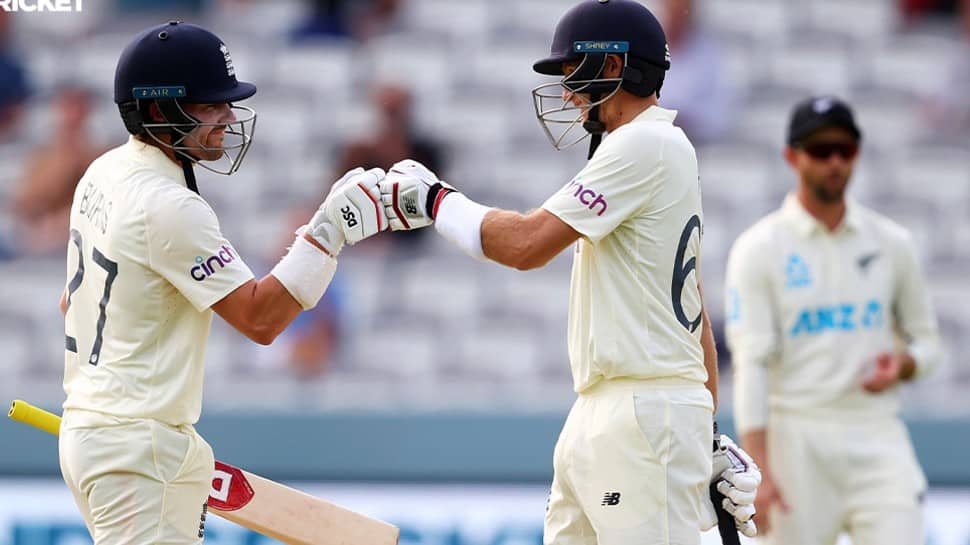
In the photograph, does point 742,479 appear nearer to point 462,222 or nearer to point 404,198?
point 462,222

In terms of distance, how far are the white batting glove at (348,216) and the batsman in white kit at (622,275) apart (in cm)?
4

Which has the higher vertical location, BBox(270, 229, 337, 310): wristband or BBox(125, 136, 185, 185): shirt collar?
BBox(125, 136, 185, 185): shirt collar

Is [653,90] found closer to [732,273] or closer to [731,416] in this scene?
[732,273]

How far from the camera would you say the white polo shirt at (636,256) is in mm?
3891

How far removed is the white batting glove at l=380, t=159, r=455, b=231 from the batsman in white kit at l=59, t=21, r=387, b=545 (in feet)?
0.17

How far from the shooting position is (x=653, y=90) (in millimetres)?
4082

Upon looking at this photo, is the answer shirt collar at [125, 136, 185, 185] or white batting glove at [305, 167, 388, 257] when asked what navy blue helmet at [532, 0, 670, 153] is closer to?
white batting glove at [305, 167, 388, 257]

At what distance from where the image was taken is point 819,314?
556 cm

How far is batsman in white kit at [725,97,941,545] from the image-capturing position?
543 cm

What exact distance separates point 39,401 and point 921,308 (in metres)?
3.81

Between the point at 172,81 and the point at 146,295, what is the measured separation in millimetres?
553

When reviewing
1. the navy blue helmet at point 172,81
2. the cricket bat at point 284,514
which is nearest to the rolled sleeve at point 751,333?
the cricket bat at point 284,514

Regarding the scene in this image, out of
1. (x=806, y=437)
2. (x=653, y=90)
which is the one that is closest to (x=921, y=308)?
(x=806, y=437)

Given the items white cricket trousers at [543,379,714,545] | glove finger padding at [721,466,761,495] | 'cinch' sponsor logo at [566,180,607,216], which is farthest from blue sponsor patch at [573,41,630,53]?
glove finger padding at [721,466,761,495]
